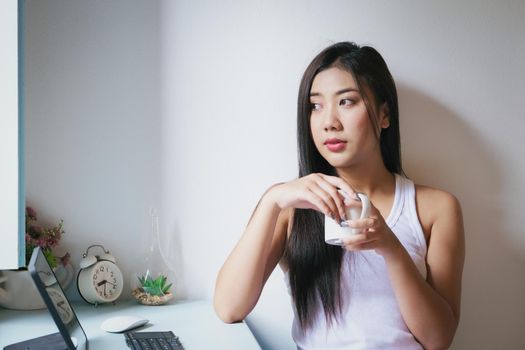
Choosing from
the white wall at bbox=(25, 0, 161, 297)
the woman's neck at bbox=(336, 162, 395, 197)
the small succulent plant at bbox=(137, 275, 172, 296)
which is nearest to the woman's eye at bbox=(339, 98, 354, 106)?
the woman's neck at bbox=(336, 162, 395, 197)

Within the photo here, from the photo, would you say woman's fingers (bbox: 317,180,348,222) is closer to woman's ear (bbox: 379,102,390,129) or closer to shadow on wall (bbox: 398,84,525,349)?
woman's ear (bbox: 379,102,390,129)

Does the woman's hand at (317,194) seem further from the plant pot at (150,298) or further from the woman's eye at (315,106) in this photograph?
the plant pot at (150,298)

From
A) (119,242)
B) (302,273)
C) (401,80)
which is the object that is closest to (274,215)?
(302,273)

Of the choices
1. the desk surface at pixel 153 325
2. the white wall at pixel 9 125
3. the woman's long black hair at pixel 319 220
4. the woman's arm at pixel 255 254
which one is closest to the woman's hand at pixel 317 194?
the woman's arm at pixel 255 254

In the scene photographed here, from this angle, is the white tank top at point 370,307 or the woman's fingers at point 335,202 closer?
the woman's fingers at point 335,202

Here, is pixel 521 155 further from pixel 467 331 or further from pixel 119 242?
pixel 119 242

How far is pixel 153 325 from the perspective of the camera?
1264mm

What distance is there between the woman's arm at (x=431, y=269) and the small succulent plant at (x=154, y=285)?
1.97ft

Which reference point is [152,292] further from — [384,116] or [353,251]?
[384,116]

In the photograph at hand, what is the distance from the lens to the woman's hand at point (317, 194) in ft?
3.31

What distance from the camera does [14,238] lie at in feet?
3.99

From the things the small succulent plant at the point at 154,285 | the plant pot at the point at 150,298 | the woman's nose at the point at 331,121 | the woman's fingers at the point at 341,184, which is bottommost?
the plant pot at the point at 150,298

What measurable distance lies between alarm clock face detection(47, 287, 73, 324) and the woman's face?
0.65 meters

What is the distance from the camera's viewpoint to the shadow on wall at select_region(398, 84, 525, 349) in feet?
5.20
